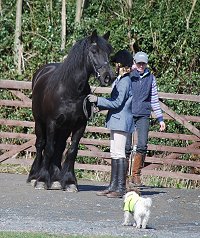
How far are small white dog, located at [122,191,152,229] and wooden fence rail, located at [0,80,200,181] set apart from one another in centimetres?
624

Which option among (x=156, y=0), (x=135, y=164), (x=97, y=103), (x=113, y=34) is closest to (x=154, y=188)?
(x=135, y=164)

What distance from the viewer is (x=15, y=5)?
22.9 metres

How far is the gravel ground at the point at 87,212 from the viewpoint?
412 inches

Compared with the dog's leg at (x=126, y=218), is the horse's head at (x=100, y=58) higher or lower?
higher

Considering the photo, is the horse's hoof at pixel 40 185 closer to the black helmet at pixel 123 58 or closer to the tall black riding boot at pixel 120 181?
the tall black riding boot at pixel 120 181

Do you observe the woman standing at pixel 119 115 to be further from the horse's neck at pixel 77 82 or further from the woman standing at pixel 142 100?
the woman standing at pixel 142 100

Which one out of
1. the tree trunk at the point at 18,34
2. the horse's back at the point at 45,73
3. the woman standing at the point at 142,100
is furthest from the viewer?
the tree trunk at the point at 18,34

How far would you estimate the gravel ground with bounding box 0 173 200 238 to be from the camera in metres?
10.5

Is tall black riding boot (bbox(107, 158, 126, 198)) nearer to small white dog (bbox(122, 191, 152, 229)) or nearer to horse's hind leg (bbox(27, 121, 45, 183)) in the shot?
horse's hind leg (bbox(27, 121, 45, 183))

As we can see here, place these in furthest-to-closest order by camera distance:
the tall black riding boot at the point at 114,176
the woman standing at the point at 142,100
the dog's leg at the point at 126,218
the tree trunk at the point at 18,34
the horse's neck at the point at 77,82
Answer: the tree trunk at the point at 18,34 < the woman standing at the point at 142,100 < the horse's neck at the point at 77,82 < the tall black riding boot at the point at 114,176 < the dog's leg at the point at 126,218

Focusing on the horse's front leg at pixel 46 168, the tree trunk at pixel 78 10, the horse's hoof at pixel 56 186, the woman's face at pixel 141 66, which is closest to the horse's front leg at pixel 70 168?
the horse's hoof at pixel 56 186

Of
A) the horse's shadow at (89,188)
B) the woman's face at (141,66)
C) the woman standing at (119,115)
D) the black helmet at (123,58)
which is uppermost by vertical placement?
the black helmet at (123,58)

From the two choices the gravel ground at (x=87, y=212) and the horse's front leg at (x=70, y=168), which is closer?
the gravel ground at (x=87, y=212)

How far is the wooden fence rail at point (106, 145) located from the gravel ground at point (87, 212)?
5.70ft
